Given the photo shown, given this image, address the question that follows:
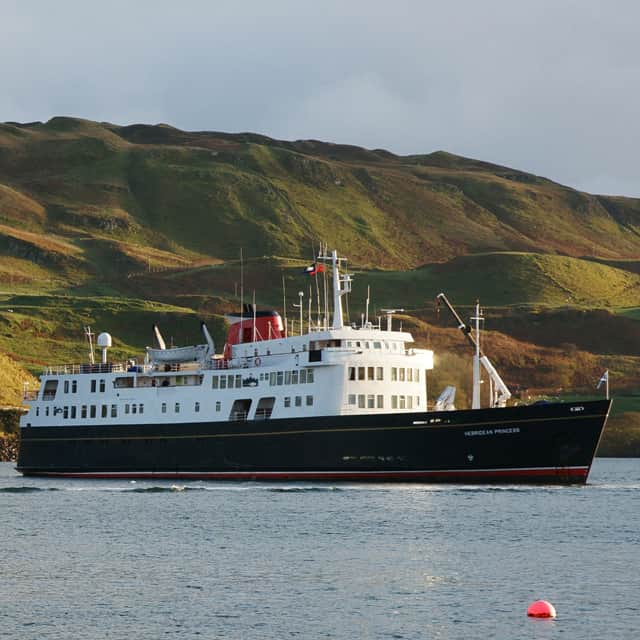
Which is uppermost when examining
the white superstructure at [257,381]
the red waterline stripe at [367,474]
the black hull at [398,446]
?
the white superstructure at [257,381]

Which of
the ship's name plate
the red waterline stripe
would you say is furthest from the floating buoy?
the red waterline stripe

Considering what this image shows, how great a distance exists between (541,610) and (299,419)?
38.7 m

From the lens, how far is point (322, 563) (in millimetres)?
45688

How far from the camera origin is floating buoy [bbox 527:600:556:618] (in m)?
35.9

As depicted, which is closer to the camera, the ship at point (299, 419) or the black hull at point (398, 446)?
the black hull at point (398, 446)

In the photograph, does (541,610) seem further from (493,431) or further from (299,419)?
(299,419)

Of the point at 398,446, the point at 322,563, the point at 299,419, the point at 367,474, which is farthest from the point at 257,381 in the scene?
the point at 322,563

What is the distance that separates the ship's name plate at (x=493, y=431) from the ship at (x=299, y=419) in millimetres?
69

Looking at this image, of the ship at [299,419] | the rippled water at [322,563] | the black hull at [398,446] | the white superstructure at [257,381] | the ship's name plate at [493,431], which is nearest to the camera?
the rippled water at [322,563]

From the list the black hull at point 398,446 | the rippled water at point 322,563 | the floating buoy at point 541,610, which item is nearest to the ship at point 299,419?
the black hull at point 398,446

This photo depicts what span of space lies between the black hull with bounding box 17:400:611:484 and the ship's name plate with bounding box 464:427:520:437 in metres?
0.05

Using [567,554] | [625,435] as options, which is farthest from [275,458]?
[625,435]

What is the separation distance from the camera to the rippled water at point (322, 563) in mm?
35531

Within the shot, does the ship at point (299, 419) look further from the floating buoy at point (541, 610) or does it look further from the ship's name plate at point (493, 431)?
the floating buoy at point (541, 610)
